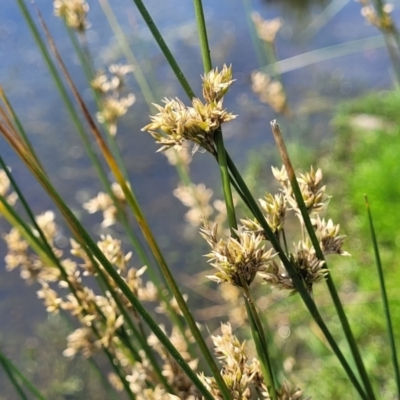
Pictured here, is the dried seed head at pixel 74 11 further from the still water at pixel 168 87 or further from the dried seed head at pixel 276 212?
the still water at pixel 168 87

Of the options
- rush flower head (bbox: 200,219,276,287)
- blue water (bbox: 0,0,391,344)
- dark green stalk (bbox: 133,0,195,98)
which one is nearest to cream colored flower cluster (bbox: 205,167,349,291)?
rush flower head (bbox: 200,219,276,287)

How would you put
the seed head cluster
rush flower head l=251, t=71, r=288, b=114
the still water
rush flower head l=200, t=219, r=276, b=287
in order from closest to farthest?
1. rush flower head l=200, t=219, r=276, b=287
2. the seed head cluster
3. rush flower head l=251, t=71, r=288, b=114
4. the still water

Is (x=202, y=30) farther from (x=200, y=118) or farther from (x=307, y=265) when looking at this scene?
(x=307, y=265)

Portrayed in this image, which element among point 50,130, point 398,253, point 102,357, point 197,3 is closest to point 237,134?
point 50,130

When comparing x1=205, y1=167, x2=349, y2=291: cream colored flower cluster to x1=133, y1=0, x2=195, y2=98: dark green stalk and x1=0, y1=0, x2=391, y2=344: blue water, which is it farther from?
x1=0, y1=0, x2=391, y2=344: blue water

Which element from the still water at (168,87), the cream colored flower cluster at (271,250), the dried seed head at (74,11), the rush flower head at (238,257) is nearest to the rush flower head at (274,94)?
the still water at (168,87)

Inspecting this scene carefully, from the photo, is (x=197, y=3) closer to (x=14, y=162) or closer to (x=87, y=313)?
(x=87, y=313)
